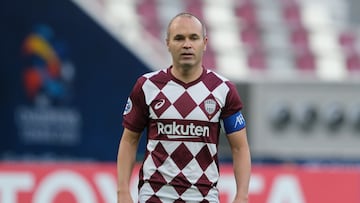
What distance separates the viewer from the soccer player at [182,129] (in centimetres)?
615

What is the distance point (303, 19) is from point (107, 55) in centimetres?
513

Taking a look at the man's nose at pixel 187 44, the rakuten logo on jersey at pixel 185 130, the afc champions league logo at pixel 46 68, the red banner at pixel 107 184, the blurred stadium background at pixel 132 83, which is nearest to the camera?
the man's nose at pixel 187 44

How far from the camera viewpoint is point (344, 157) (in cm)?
1480

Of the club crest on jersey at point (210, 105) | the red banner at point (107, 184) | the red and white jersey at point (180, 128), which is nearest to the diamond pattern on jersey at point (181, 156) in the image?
the red and white jersey at point (180, 128)

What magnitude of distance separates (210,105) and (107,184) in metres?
3.47

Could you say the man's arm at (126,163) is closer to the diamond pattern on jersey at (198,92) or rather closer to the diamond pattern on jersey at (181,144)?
the diamond pattern on jersey at (181,144)

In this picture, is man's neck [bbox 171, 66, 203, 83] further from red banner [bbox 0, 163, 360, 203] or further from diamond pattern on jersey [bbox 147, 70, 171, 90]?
red banner [bbox 0, 163, 360, 203]

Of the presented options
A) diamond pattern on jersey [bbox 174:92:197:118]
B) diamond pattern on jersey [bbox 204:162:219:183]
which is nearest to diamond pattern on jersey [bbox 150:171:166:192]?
diamond pattern on jersey [bbox 204:162:219:183]

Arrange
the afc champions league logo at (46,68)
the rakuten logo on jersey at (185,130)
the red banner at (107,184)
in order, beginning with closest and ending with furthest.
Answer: the rakuten logo on jersey at (185,130)
the red banner at (107,184)
the afc champions league logo at (46,68)

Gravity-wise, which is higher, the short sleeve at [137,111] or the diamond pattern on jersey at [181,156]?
the short sleeve at [137,111]

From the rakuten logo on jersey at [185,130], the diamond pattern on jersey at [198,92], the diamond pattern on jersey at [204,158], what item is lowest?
the diamond pattern on jersey at [204,158]

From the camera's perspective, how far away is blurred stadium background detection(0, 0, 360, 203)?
9.93 metres

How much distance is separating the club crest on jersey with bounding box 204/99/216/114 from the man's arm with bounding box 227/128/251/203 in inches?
7.5

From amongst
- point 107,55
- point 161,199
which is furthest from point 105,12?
point 161,199
